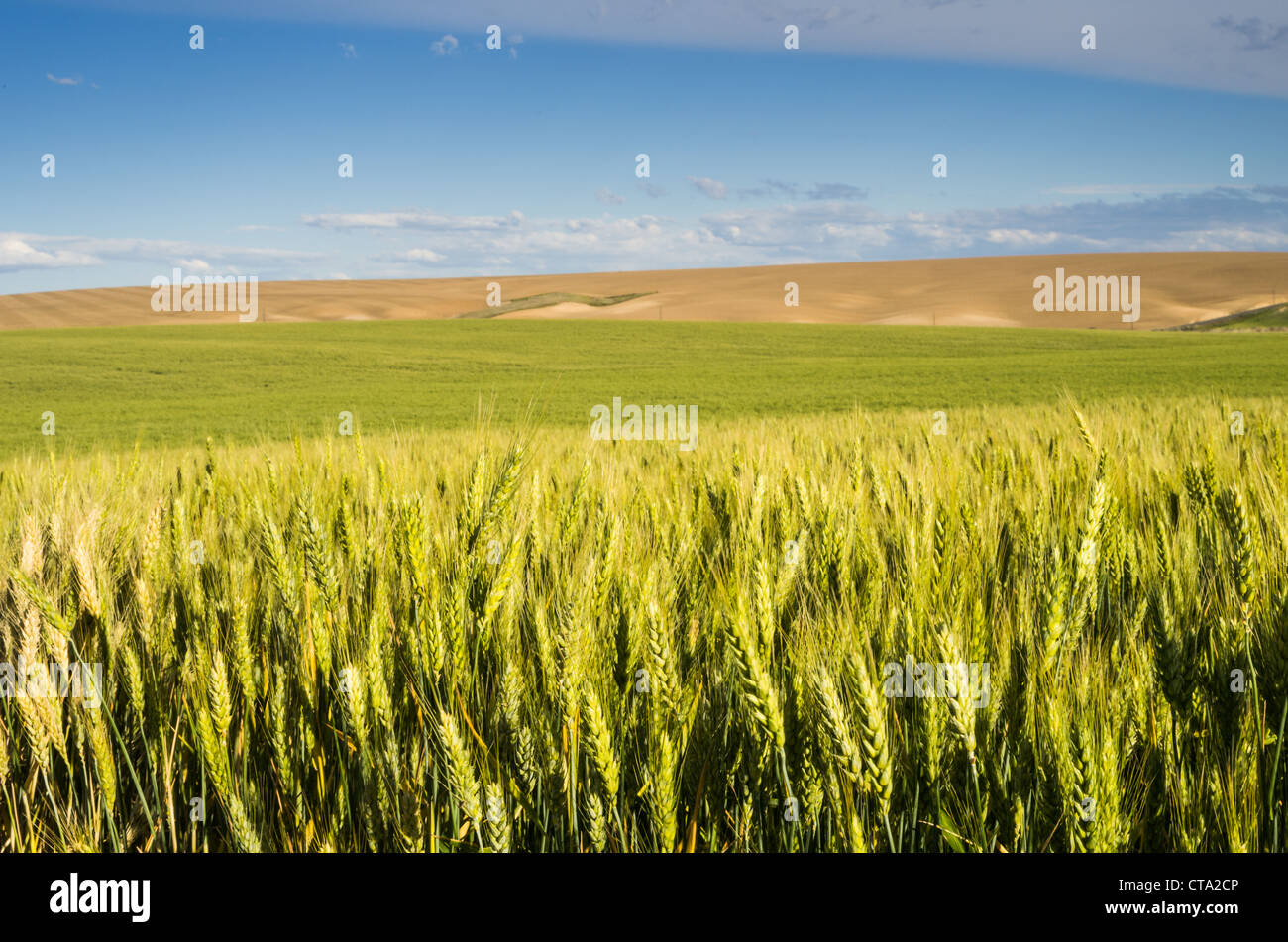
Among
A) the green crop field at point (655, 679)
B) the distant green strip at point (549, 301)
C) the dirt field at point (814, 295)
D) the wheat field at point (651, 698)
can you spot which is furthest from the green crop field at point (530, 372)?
the distant green strip at point (549, 301)

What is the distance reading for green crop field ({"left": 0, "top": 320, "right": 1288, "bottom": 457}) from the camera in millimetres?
14305

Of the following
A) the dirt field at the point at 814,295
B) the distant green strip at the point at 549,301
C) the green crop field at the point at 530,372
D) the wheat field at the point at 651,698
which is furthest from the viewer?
the distant green strip at the point at 549,301

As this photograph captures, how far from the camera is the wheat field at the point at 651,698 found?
103cm

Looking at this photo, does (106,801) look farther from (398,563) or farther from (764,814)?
(764,814)

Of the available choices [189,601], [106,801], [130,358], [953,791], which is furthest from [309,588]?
[130,358]

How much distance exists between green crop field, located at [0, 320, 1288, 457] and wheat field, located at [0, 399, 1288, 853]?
14.7 ft

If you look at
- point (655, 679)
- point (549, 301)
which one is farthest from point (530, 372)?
point (549, 301)

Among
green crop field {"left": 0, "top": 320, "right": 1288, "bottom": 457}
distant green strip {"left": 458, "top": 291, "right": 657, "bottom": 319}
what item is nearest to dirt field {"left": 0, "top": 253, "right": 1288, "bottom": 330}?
distant green strip {"left": 458, "top": 291, "right": 657, "bottom": 319}

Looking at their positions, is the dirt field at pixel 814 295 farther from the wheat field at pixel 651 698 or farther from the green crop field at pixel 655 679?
the wheat field at pixel 651 698

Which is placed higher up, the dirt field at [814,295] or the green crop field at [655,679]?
the dirt field at [814,295]

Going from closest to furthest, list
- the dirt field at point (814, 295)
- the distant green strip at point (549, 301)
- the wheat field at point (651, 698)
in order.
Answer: the wheat field at point (651, 698), the dirt field at point (814, 295), the distant green strip at point (549, 301)

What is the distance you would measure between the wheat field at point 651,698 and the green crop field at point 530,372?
449 cm

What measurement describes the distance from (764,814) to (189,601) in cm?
121

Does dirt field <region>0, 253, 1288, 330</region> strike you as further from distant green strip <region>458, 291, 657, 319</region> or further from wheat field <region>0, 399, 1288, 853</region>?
wheat field <region>0, 399, 1288, 853</region>
